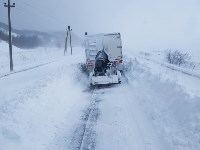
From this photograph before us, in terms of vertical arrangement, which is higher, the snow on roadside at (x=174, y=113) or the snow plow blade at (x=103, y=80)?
the snow plow blade at (x=103, y=80)

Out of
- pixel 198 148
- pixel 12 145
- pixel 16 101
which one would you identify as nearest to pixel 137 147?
pixel 198 148

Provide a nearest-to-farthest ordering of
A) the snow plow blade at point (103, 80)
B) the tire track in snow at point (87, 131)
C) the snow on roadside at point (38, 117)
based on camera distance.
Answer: the snow on roadside at point (38, 117) → the tire track in snow at point (87, 131) → the snow plow blade at point (103, 80)

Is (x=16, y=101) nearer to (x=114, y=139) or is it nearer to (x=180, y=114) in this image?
(x=114, y=139)

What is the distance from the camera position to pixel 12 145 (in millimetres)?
7684

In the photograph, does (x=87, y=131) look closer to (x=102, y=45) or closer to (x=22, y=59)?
(x=102, y=45)

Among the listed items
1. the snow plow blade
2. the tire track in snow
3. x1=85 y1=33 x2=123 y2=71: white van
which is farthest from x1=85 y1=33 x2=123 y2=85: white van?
the tire track in snow

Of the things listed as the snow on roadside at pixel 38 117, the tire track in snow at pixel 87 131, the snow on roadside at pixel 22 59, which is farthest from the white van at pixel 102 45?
the snow on roadside at pixel 22 59

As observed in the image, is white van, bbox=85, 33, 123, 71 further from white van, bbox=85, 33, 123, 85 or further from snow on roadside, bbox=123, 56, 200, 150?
snow on roadside, bbox=123, 56, 200, 150

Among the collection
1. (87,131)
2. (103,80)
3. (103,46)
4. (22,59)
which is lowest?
(87,131)

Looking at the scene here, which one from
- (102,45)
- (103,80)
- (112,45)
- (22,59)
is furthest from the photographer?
(22,59)

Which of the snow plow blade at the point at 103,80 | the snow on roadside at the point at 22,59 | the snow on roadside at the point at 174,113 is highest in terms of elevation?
the snow on roadside at the point at 22,59

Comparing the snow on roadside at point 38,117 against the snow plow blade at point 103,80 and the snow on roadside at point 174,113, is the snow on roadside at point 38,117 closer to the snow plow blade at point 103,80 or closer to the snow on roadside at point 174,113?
the snow on roadside at point 174,113

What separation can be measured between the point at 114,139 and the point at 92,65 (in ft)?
47.4

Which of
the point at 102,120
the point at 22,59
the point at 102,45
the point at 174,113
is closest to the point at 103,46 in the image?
the point at 102,45
